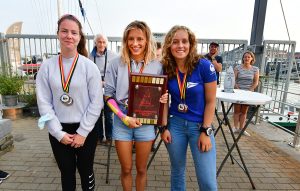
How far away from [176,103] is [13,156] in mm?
3228

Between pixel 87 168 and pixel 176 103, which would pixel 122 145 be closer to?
pixel 87 168

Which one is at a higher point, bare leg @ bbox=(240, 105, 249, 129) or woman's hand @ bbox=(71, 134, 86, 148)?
woman's hand @ bbox=(71, 134, 86, 148)

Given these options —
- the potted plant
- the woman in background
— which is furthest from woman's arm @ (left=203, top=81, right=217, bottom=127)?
the potted plant

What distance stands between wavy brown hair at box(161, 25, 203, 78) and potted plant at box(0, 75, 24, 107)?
533 centimetres

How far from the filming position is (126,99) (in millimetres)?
2002

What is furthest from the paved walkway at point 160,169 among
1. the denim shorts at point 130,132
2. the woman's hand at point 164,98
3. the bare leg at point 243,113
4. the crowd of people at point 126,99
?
the woman's hand at point 164,98

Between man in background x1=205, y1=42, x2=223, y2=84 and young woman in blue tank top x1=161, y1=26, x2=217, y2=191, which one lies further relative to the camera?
man in background x1=205, y1=42, x2=223, y2=84

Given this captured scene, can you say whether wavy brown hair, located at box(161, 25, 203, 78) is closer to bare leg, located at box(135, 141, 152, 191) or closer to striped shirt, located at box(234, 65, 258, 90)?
bare leg, located at box(135, 141, 152, 191)

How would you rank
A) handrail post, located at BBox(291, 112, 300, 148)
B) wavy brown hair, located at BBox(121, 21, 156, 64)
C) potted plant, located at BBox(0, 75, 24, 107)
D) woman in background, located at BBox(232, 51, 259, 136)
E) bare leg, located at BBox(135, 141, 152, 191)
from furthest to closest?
1. potted plant, located at BBox(0, 75, 24, 107)
2. woman in background, located at BBox(232, 51, 259, 136)
3. handrail post, located at BBox(291, 112, 300, 148)
4. bare leg, located at BBox(135, 141, 152, 191)
5. wavy brown hair, located at BBox(121, 21, 156, 64)

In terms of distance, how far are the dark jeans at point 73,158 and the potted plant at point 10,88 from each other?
4.75 meters

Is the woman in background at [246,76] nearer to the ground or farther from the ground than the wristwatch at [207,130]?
farther from the ground

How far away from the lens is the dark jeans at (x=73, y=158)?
1960 mm

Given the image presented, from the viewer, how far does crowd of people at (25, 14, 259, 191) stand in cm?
185

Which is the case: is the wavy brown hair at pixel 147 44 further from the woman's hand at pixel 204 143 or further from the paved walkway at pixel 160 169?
the paved walkway at pixel 160 169
